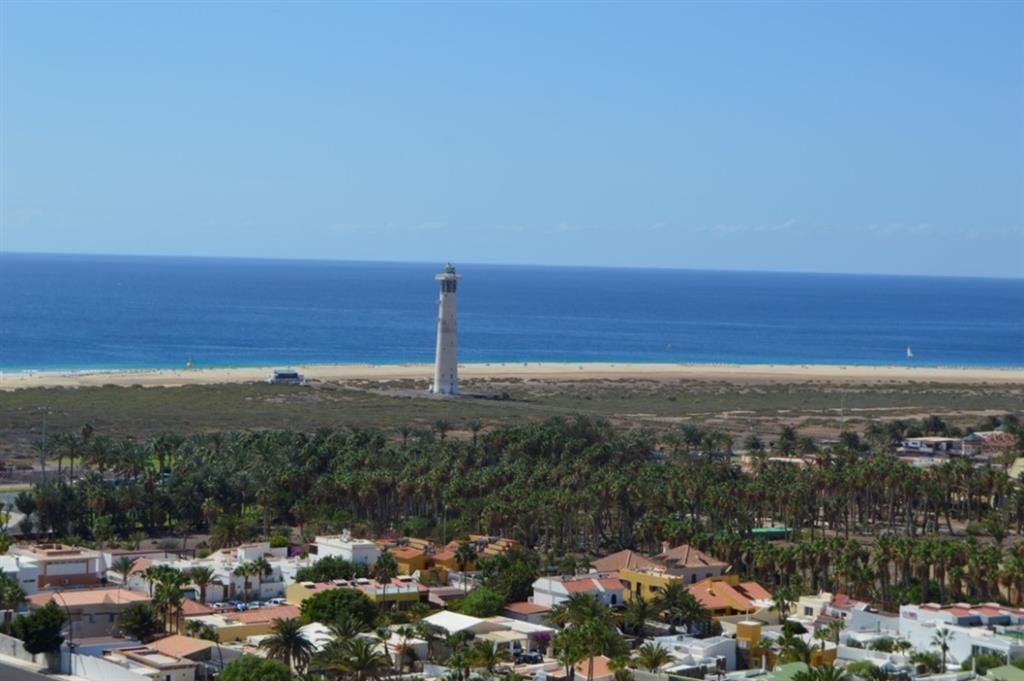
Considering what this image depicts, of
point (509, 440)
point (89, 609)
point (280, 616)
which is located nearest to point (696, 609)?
point (280, 616)

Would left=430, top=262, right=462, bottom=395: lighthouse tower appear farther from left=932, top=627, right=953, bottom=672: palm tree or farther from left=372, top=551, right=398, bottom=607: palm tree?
left=932, top=627, right=953, bottom=672: palm tree

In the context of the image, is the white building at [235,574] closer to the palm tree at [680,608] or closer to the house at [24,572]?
the house at [24,572]

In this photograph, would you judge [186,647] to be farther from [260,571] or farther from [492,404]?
[492,404]

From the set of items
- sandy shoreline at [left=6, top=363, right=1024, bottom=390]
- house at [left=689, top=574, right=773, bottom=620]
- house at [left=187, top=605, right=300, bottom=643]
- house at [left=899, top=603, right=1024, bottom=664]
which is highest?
house at [left=899, top=603, right=1024, bottom=664]

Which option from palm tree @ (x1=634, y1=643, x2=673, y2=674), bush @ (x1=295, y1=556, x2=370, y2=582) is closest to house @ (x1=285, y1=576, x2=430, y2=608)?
bush @ (x1=295, y1=556, x2=370, y2=582)

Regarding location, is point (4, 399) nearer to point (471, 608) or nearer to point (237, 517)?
point (237, 517)

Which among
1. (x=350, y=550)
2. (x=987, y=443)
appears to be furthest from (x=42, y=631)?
(x=987, y=443)
